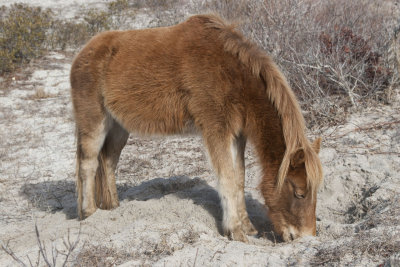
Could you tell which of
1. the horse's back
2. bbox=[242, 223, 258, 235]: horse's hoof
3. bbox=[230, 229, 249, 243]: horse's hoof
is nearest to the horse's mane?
the horse's back

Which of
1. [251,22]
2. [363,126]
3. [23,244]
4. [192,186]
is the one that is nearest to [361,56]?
[363,126]

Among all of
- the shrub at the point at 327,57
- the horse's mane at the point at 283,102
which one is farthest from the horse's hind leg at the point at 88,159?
the shrub at the point at 327,57

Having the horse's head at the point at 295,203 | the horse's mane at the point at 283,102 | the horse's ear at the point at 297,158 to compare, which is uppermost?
the horse's mane at the point at 283,102

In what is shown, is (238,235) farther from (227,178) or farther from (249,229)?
(227,178)

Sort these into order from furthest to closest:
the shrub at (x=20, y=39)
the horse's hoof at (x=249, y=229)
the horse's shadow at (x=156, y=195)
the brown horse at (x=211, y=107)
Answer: the shrub at (x=20, y=39) < the horse's shadow at (x=156, y=195) < the horse's hoof at (x=249, y=229) < the brown horse at (x=211, y=107)

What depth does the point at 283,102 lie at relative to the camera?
3.40m

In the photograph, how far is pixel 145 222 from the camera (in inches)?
141

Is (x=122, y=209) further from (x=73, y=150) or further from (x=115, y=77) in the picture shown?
(x=73, y=150)

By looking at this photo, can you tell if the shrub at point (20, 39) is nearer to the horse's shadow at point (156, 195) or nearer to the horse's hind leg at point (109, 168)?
the horse's shadow at point (156, 195)

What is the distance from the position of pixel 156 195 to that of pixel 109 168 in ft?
2.28

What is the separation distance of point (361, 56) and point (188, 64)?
163 inches

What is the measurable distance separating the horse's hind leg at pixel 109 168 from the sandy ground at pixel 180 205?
0.20 meters

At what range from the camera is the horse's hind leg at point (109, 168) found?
15.9 ft

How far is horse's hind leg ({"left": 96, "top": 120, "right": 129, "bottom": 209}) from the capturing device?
4.85 metres
